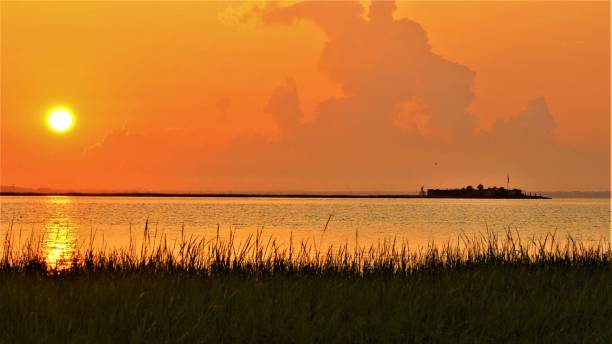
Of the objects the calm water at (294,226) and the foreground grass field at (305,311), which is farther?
the calm water at (294,226)

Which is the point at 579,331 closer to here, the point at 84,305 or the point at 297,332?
the point at 297,332

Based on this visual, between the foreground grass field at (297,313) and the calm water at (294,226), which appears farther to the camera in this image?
the calm water at (294,226)

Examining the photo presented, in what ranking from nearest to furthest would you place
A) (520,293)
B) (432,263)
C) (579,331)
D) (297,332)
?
(297,332) → (579,331) → (520,293) → (432,263)

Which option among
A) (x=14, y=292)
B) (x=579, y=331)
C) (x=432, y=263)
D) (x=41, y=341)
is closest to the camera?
(x=41, y=341)

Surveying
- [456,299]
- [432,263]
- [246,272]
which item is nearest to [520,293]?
[456,299]

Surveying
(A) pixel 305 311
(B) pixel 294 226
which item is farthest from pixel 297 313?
(B) pixel 294 226

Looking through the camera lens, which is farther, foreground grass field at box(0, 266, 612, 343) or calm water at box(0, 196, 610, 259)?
calm water at box(0, 196, 610, 259)

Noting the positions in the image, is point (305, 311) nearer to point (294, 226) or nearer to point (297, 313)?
point (297, 313)

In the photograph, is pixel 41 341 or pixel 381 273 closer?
pixel 41 341

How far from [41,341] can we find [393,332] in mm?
4777

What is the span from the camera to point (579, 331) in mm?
10930

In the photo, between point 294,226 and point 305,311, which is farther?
point 294,226

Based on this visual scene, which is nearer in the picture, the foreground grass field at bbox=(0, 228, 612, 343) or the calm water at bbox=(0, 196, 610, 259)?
the foreground grass field at bbox=(0, 228, 612, 343)

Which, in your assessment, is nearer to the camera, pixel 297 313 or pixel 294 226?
pixel 297 313
